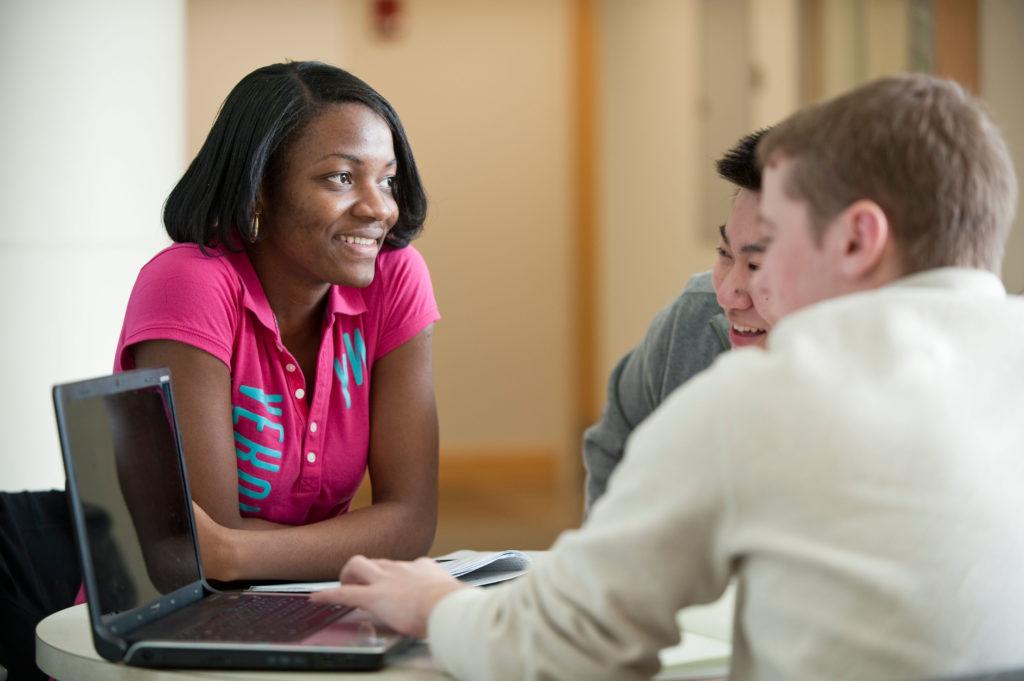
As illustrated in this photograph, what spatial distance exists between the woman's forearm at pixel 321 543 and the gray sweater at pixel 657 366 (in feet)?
1.54

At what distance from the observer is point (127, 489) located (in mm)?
1307

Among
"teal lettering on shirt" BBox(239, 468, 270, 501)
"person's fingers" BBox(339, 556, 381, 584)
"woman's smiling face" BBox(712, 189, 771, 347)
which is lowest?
"teal lettering on shirt" BBox(239, 468, 270, 501)

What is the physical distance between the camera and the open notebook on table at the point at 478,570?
1467 mm

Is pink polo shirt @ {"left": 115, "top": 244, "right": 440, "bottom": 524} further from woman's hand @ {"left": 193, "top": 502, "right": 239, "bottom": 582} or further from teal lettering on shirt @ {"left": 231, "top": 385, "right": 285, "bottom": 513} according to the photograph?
woman's hand @ {"left": 193, "top": 502, "right": 239, "bottom": 582}

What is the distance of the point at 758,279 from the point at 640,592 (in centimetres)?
37

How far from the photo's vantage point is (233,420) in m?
1.84

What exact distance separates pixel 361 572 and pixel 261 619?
0.12 metres

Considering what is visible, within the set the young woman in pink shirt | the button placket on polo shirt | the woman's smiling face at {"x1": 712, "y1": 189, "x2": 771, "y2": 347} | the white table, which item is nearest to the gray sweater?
the woman's smiling face at {"x1": 712, "y1": 189, "x2": 771, "y2": 347}

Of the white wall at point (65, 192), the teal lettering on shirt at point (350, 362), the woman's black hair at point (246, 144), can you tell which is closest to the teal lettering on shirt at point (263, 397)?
the teal lettering on shirt at point (350, 362)

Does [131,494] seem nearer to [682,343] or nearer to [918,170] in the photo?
[918,170]

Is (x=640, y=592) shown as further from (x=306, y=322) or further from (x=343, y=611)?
(x=306, y=322)

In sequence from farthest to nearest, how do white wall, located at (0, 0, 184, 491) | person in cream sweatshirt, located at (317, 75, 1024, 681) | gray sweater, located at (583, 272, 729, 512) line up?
1. white wall, located at (0, 0, 184, 491)
2. gray sweater, located at (583, 272, 729, 512)
3. person in cream sweatshirt, located at (317, 75, 1024, 681)

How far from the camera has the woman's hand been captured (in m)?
1.60

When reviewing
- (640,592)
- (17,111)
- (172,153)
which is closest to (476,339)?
(172,153)
